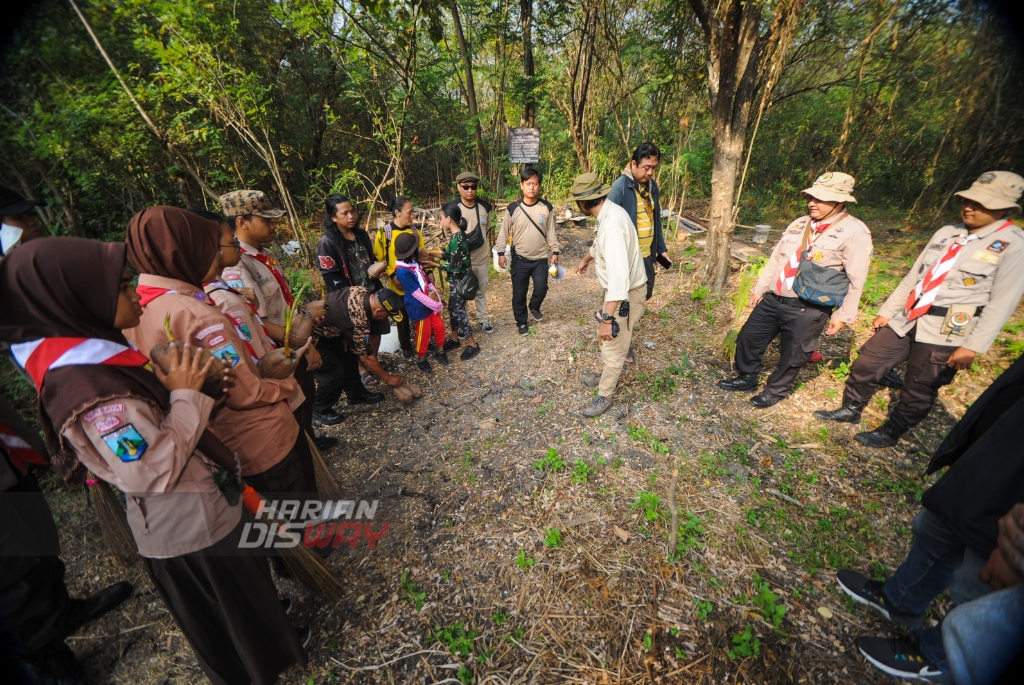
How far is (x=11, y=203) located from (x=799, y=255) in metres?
5.51

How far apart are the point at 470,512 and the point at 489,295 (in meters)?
4.30

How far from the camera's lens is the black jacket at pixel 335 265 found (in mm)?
3555

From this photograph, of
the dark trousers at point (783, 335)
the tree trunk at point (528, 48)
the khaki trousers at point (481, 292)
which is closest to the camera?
the dark trousers at point (783, 335)

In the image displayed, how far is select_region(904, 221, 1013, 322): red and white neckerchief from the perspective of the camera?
8.20 ft

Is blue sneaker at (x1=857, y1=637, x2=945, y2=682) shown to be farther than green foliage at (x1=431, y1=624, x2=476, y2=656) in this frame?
Result: No

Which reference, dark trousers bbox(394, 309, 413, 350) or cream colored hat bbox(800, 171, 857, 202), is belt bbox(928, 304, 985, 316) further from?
dark trousers bbox(394, 309, 413, 350)

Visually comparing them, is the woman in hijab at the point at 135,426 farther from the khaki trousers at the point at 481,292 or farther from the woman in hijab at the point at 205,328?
the khaki trousers at the point at 481,292

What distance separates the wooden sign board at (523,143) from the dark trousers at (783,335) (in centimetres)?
501

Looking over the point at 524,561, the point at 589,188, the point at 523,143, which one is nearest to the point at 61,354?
the point at 524,561

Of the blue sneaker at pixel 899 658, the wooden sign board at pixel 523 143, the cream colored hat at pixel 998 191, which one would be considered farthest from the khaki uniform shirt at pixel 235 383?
the wooden sign board at pixel 523 143

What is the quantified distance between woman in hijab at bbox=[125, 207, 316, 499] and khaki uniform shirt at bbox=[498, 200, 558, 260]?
10.3 feet

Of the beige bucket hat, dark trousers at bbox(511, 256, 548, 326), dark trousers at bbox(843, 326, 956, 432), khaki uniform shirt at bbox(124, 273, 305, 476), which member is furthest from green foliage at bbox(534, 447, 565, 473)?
dark trousers at bbox(843, 326, 956, 432)

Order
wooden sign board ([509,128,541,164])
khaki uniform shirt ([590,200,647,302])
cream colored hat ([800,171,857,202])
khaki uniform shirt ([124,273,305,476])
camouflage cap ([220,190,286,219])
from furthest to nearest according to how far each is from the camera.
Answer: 1. wooden sign board ([509,128,541,164])
2. khaki uniform shirt ([590,200,647,302])
3. cream colored hat ([800,171,857,202])
4. camouflage cap ([220,190,286,219])
5. khaki uniform shirt ([124,273,305,476])

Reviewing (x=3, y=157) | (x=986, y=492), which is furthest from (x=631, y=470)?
(x=3, y=157)
